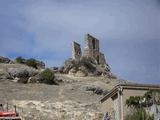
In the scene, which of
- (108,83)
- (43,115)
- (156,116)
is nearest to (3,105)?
(43,115)

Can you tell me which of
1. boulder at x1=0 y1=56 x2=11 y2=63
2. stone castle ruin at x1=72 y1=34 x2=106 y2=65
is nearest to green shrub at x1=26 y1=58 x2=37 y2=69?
boulder at x1=0 y1=56 x2=11 y2=63

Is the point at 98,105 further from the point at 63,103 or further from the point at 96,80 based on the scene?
the point at 96,80

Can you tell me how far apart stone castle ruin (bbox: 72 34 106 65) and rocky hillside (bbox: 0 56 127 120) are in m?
11.8

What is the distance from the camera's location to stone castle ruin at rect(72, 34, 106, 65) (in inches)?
3639

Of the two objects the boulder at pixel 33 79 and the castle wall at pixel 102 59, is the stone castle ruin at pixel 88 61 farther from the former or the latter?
the boulder at pixel 33 79

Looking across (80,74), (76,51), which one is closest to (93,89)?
(80,74)

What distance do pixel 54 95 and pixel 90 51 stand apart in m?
33.6

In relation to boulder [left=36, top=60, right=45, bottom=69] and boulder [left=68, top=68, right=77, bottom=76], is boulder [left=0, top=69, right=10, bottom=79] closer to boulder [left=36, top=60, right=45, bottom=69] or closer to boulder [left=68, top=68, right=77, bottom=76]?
boulder [left=68, top=68, right=77, bottom=76]

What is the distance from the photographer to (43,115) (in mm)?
48438

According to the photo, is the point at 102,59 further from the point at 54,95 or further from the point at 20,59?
the point at 54,95

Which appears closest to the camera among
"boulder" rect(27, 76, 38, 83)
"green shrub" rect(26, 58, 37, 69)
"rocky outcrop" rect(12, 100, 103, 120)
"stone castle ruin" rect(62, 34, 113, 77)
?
"rocky outcrop" rect(12, 100, 103, 120)

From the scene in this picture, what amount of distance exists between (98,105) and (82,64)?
2952cm

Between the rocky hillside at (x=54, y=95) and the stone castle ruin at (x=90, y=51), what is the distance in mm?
11838

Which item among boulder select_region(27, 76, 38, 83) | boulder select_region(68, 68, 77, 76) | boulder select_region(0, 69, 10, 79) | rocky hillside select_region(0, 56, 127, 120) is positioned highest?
boulder select_region(68, 68, 77, 76)
